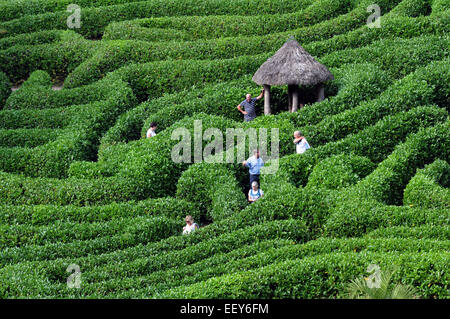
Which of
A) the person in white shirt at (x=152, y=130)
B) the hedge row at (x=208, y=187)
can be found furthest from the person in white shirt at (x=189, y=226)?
the person in white shirt at (x=152, y=130)

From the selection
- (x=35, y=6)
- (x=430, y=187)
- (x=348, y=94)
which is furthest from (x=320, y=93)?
(x=35, y=6)

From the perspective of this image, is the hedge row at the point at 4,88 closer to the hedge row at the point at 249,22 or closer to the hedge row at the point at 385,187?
the hedge row at the point at 249,22

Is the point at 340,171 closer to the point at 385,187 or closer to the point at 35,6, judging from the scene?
the point at 385,187

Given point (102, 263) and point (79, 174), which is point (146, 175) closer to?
point (79, 174)

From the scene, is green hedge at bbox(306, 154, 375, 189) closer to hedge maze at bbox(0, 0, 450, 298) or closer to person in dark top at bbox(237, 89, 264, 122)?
hedge maze at bbox(0, 0, 450, 298)

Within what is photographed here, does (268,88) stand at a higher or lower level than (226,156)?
higher

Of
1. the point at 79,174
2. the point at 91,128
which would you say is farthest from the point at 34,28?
the point at 79,174
